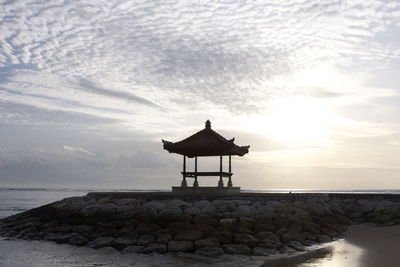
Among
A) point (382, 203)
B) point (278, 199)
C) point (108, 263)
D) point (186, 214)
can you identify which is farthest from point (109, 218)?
point (382, 203)

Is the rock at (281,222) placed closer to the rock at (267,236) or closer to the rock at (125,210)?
the rock at (267,236)

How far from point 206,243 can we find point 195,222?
72.6 inches

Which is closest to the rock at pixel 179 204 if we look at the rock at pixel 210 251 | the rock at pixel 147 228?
the rock at pixel 147 228

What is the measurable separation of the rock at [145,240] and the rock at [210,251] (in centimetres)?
234

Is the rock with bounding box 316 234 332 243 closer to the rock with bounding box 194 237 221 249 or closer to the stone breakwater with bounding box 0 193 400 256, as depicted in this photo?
the stone breakwater with bounding box 0 193 400 256

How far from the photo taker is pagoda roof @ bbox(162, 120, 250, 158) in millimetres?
24953

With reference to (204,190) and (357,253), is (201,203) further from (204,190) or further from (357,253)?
(357,253)

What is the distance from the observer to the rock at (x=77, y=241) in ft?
63.0

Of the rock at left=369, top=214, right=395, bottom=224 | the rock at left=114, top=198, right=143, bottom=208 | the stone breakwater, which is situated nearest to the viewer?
the stone breakwater

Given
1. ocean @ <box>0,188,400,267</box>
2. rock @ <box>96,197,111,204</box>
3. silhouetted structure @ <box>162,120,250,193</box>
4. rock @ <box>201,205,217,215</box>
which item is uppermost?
silhouetted structure @ <box>162,120,250,193</box>

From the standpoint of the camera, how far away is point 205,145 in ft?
81.9

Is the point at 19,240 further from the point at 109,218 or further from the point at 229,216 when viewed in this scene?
the point at 229,216

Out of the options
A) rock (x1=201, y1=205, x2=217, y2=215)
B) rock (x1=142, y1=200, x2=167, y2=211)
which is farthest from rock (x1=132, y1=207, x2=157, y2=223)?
rock (x1=201, y1=205, x2=217, y2=215)

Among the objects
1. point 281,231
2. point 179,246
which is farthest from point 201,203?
point 281,231
